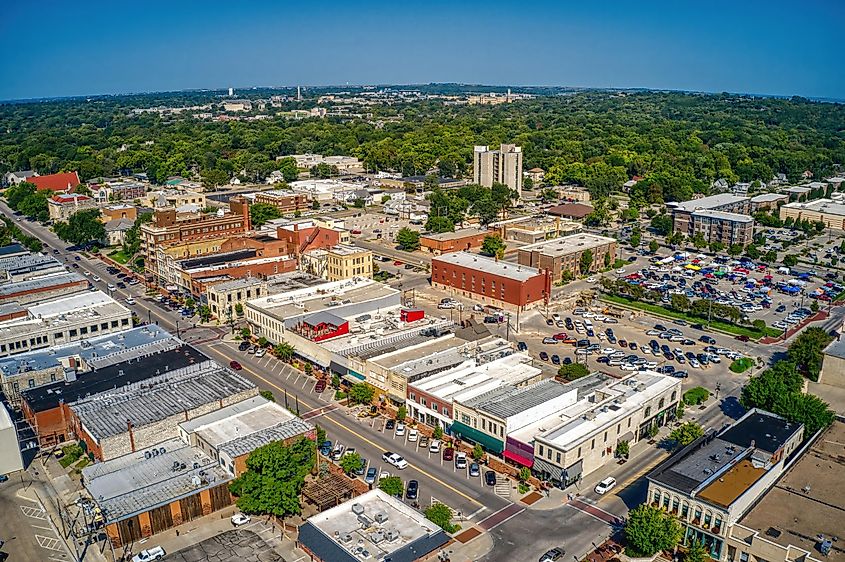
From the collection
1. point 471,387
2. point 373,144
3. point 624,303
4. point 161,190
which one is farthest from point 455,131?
point 471,387

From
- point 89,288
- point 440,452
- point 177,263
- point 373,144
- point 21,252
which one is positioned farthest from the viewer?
point 373,144

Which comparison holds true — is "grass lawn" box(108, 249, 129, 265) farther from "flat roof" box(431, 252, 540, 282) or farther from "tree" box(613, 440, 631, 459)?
"tree" box(613, 440, 631, 459)

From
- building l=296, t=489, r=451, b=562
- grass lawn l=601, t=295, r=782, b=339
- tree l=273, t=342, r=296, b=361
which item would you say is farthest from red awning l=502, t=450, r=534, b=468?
grass lawn l=601, t=295, r=782, b=339

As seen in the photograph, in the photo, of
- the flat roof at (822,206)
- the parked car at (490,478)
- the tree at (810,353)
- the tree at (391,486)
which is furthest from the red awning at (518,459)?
the flat roof at (822,206)

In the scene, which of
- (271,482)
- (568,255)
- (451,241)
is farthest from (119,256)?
(271,482)

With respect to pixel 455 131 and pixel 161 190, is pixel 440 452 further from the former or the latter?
pixel 455 131

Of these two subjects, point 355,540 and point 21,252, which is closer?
point 355,540

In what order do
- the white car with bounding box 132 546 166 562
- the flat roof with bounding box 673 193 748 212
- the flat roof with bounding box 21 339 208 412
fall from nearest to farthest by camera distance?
the white car with bounding box 132 546 166 562
the flat roof with bounding box 21 339 208 412
the flat roof with bounding box 673 193 748 212
